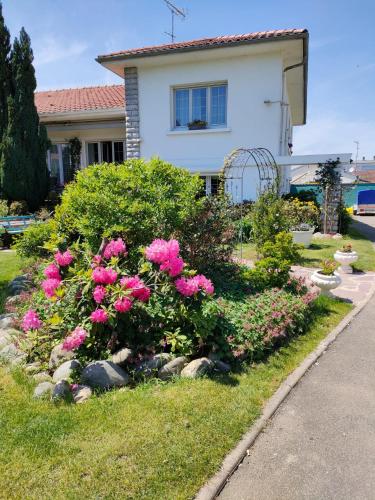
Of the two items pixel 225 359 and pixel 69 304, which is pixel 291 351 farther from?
pixel 69 304

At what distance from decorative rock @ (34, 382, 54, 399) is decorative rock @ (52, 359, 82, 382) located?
0.35 ft

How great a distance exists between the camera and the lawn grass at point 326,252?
9023 mm

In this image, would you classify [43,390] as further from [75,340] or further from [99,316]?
[99,316]

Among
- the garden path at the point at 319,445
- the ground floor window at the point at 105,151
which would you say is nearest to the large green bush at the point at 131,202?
the garden path at the point at 319,445

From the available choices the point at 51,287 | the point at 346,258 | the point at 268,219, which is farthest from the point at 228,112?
the point at 51,287

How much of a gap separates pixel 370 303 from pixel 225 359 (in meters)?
3.64

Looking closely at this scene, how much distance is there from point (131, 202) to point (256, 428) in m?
3.52

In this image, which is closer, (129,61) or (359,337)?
(359,337)

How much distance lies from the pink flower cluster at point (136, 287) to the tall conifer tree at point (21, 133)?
1268 cm

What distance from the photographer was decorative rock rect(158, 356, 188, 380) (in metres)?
3.71

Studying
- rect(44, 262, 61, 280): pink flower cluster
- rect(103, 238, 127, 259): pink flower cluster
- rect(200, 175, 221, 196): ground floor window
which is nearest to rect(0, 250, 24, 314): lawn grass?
rect(44, 262, 61, 280): pink flower cluster

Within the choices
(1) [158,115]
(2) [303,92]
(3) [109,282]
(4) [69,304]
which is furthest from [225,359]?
(2) [303,92]

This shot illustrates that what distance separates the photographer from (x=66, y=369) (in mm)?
3627

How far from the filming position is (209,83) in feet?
44.1
